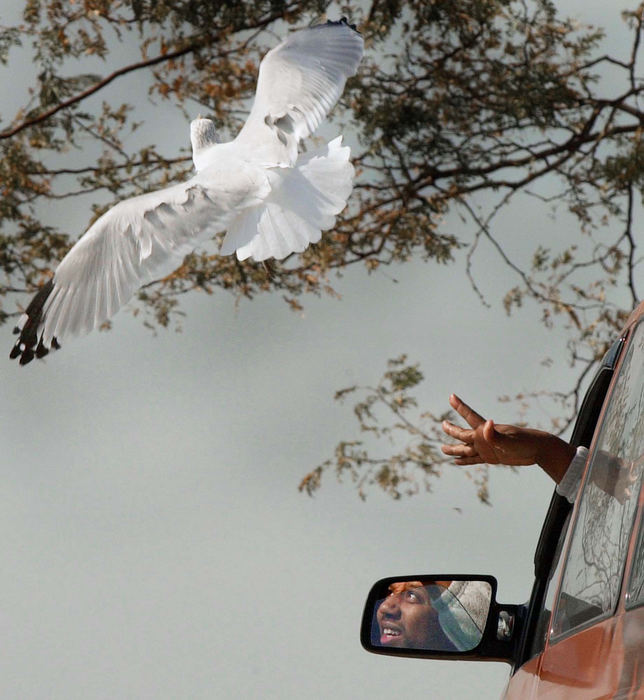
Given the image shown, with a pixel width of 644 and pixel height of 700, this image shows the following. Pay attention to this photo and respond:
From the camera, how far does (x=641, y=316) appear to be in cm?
83

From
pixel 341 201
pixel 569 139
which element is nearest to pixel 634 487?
pixel 341 201

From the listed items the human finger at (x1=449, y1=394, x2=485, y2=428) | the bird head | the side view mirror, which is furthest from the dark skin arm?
the bird head

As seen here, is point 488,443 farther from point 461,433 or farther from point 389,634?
point 389,634

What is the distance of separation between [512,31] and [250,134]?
1408mm

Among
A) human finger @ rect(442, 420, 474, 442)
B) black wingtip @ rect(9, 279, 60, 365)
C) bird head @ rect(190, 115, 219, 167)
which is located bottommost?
human finger @ rect(442, 420, 474, 442)

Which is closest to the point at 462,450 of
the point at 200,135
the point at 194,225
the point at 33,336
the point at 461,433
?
the point at 461,433

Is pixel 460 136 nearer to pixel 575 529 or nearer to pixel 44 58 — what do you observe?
pixel 44 58

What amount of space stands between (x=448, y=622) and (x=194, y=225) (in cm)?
129

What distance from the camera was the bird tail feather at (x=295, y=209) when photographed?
Result: 7.19ft

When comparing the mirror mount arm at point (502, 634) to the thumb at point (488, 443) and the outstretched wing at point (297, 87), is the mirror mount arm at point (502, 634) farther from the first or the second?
the outstretched wing at point (297, 87)

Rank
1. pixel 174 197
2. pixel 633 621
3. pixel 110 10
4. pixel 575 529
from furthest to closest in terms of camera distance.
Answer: pixel 110 10
pixel 174 197
pixel 575 529
pixel 633 621

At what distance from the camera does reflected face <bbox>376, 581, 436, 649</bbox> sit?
0.98 meters

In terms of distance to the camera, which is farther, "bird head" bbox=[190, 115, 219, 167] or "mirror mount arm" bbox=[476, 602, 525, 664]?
"bird head" bbox=[190, 115, 219, 167]

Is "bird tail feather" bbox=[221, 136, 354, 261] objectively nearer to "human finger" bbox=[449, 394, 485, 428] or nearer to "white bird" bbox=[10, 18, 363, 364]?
"white bird" bbox=[10, 18, 363, 364]
